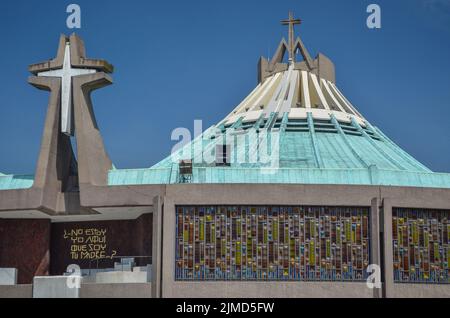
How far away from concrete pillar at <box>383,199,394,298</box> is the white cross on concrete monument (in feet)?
37.4

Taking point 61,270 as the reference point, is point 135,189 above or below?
above

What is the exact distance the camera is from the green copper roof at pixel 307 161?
A: 37.2 m

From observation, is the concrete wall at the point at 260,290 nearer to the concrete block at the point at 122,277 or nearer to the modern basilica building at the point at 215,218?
the modern basilica building at the point at 215,218

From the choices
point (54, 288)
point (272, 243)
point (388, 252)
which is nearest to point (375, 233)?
point (388, 252)

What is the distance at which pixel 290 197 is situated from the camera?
1416 inches

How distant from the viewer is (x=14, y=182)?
→ 39.3m

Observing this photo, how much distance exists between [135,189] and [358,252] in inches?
310

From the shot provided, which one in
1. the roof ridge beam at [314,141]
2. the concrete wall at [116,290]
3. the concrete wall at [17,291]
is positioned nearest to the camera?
the concrete wall at [116,290]

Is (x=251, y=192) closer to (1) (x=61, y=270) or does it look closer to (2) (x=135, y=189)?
(2) (x=135, y=189)

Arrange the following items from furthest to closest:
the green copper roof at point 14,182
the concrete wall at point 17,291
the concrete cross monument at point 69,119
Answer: the green copper roof at point 14,182 → the concrete cross monument at point 69,119 → the concrete wall at point 17,291

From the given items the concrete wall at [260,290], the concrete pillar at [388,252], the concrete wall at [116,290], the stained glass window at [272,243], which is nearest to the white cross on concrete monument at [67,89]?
the stained glass window at [272,243]

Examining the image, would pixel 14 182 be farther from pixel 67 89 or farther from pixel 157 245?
pixel 157 245

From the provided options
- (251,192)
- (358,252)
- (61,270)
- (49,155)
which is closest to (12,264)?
(61,270)

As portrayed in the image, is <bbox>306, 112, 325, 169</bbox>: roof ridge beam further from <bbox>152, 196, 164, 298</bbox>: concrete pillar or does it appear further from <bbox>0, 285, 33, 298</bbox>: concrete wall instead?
<bbox>0, 285, 33, 298</bbox>: concrete wall
